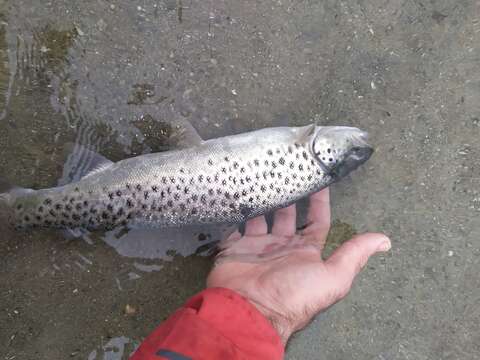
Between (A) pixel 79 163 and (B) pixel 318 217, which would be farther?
(B) pixel 318 217

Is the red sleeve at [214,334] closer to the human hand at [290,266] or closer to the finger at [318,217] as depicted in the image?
the human hand at [290,266]

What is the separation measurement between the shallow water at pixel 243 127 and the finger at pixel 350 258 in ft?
1.90

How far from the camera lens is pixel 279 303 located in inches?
96.6

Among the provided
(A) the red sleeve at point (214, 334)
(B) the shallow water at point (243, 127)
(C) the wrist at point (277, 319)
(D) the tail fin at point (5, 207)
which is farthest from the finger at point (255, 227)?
(D) the tail fin at point (5, 207)

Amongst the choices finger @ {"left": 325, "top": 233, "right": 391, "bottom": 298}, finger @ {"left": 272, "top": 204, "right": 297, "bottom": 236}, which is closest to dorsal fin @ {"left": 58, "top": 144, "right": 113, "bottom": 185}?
finger @ {"left": 272, "top": 204, "right": 297, "bottom": 236}

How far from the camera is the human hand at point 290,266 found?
245cm

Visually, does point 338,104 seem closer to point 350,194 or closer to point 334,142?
point 334,142

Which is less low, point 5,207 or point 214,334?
point 5,207

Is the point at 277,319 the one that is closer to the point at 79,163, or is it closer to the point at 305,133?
the point at 305,133

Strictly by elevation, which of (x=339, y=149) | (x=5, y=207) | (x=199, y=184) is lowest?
(x=5, y=207)

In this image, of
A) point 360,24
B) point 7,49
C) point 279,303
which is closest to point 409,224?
point 279,303

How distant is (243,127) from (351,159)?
827 mm

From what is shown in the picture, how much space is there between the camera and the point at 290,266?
2.58 meters

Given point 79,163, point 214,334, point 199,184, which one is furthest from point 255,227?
point 79,163
